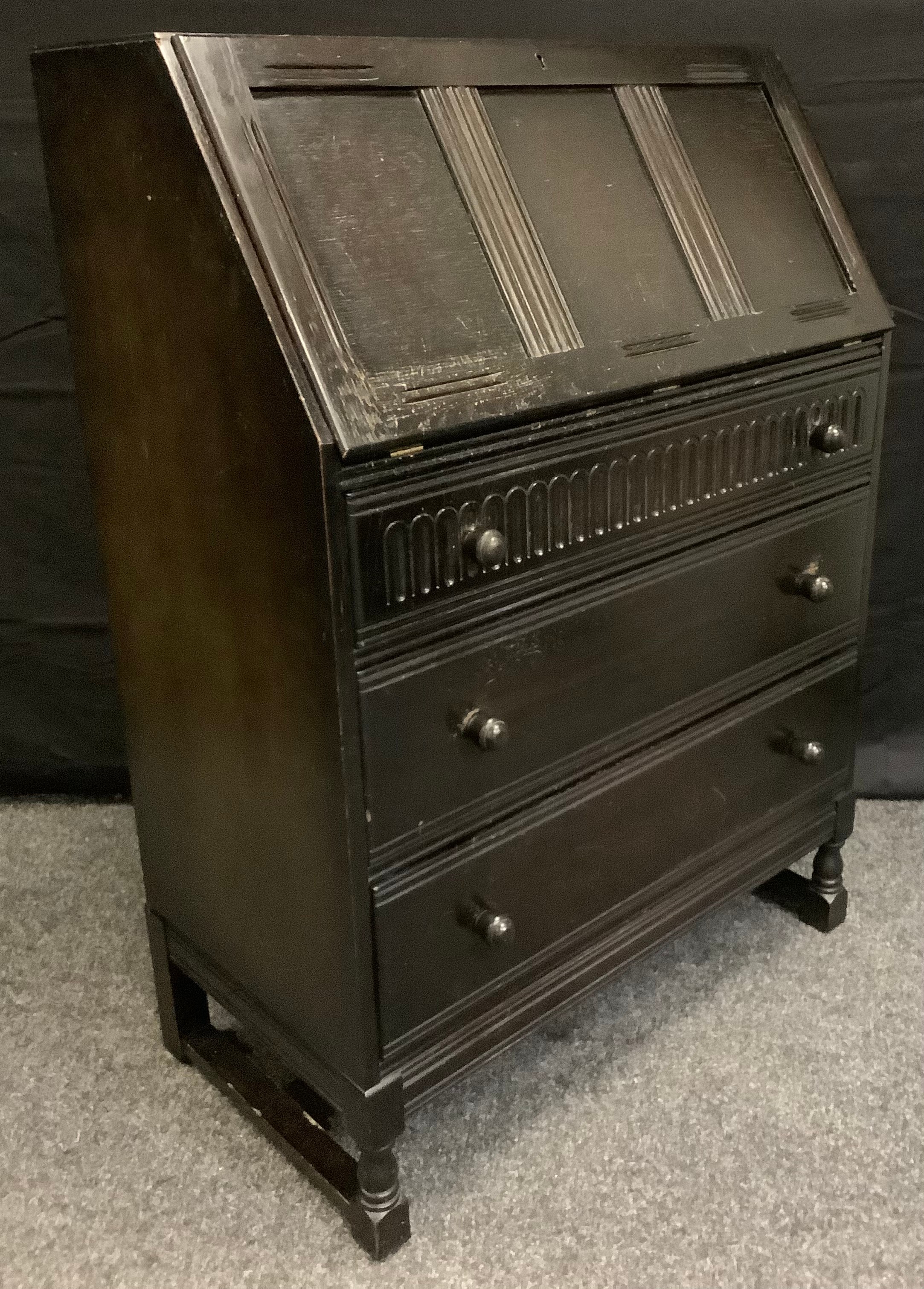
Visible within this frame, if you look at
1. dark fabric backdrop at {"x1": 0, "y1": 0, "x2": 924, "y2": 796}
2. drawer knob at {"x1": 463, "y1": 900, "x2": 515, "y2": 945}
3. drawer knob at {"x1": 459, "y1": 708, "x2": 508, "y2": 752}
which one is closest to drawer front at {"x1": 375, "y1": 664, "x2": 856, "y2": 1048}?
drawer knob at {"x1": 463, "y1": 900, "x2": 515, "y2": 945}

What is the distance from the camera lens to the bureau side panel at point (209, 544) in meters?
1.11

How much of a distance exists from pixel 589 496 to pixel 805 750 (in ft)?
2.08

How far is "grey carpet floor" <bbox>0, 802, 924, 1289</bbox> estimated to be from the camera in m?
1.40

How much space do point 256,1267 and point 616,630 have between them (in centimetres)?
89

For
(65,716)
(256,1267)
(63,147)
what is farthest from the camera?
(65,716)

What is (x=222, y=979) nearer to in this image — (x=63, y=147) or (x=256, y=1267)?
(x=256, y=1267)

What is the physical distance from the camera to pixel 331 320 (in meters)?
1.09

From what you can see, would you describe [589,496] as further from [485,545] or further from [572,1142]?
[572,1142]

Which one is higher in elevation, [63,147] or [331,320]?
[63,147]

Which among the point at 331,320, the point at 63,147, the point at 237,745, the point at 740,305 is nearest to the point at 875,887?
the point at 740,305

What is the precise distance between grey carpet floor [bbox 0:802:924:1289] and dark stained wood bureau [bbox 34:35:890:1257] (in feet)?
0.30

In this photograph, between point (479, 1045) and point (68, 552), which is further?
point (68, 552)

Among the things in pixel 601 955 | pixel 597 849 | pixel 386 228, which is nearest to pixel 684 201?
pixel 386 228

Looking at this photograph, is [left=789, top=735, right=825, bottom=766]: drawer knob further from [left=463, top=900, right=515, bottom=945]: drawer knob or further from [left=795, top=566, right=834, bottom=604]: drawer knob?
[left=463, top=900, right=515, bottom=945]: drawer knob
